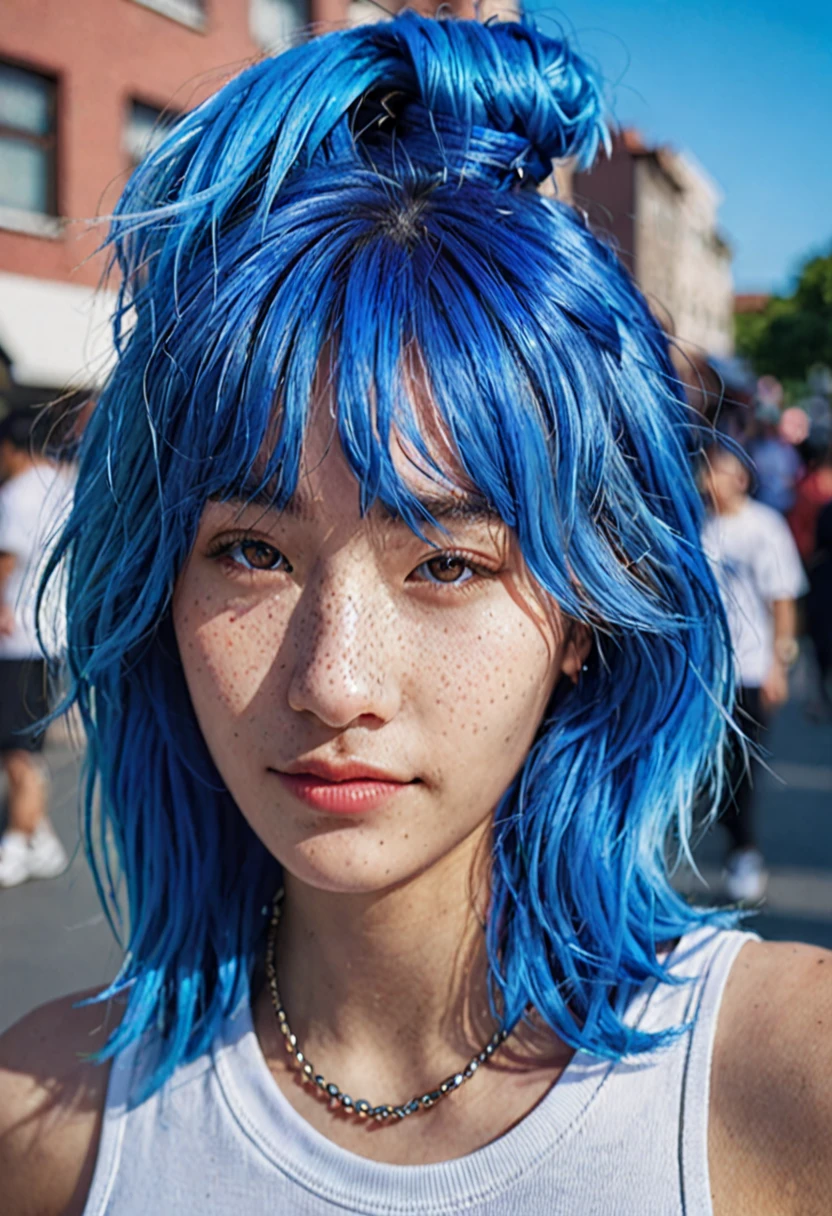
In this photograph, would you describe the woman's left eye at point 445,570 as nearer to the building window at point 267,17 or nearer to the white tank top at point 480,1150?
the white tank top at point 480,1150

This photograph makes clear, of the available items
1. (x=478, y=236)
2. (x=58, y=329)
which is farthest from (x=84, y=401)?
(x=58, y=329)

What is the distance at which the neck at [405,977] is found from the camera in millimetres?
1180

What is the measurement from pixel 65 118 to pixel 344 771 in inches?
383

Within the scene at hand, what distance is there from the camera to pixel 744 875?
168 inches

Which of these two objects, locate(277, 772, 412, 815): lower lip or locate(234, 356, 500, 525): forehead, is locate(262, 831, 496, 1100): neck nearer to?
locate(277, 772, 412, 815): lower lip

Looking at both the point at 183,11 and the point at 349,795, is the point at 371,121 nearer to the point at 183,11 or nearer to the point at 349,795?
the point at 349,795

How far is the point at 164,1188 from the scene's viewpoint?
115 cm

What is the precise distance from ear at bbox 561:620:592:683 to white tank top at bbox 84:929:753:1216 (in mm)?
301

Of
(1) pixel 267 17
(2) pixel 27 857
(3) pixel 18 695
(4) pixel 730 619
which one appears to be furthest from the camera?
(1) pixel 267 17

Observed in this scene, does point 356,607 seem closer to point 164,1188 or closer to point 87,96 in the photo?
point 164,1188

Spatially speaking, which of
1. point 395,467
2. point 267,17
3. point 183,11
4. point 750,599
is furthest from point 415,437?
point 183,11

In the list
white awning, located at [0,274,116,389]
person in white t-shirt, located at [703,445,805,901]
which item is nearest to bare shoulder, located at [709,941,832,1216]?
person in white t-shirt, located at [703,445,805,901]

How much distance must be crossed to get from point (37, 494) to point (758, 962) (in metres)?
4.07

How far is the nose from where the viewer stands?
99 centimetres
